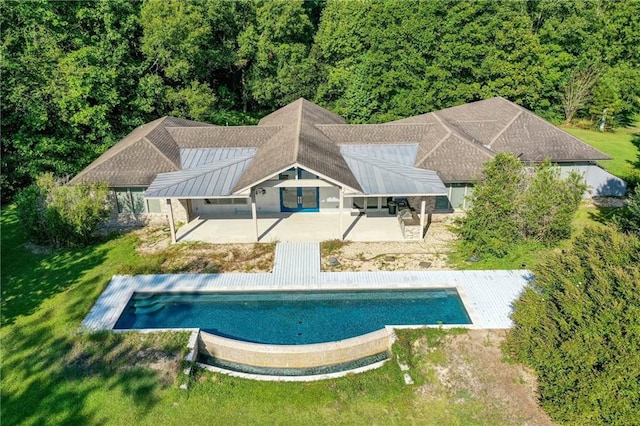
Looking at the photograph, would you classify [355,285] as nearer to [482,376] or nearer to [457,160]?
[482,376]

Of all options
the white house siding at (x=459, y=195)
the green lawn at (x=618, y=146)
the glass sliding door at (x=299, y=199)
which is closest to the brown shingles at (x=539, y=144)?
the white house siding at (x=459, y=195)

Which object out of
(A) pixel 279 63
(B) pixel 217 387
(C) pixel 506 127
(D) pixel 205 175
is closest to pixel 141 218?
(D) pixel 205 175

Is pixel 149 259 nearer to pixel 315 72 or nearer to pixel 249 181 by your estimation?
pixel 249 181

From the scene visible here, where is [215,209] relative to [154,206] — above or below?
below

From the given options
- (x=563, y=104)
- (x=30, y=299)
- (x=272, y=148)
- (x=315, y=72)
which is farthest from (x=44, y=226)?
(x=563, y=104)

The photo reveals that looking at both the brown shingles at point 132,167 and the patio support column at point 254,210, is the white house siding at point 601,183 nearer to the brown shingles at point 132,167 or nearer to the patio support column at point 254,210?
the patio support column at point 254,210

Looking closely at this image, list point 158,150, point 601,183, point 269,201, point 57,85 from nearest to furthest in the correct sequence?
point 158,150
point 269,201
point 601,183
point 57,85
